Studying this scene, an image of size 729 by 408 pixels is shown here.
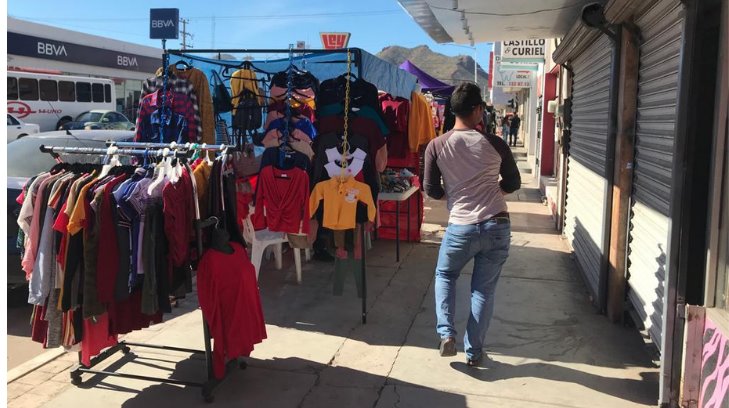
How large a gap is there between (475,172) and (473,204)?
0.21 m

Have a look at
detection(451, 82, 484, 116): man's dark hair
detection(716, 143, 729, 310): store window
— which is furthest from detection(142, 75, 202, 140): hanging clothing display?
detection(716, 143, 729, 310): store window

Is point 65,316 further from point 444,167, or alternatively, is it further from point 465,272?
point 465,272

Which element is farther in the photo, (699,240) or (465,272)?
(465,272)

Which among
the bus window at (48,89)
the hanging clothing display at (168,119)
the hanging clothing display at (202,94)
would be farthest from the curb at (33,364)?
the bus window at (48,89)

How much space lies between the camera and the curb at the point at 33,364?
13.1 ft

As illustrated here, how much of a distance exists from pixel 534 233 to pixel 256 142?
4.55m

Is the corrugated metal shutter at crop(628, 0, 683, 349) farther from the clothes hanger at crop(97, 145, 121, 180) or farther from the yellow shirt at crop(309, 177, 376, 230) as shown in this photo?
the clothes hanger at crop(97, 145, 121, 180)

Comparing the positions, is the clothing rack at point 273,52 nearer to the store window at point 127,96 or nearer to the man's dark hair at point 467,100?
the man's dark hair at point 467,100

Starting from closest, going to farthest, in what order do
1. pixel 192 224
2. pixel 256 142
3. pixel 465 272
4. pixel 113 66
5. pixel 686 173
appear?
pixel 686 173
pixel 192 224
pixel 256 142
pixel 465 272
pixel 113 66

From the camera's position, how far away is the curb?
13.1 feet

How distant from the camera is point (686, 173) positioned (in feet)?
10.3

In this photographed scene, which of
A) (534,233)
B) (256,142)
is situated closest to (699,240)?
(256,142)

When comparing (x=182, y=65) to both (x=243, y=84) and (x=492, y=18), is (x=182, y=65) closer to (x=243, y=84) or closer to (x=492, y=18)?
(x=243, y=84)

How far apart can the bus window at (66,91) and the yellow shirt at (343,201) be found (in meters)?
26.1
